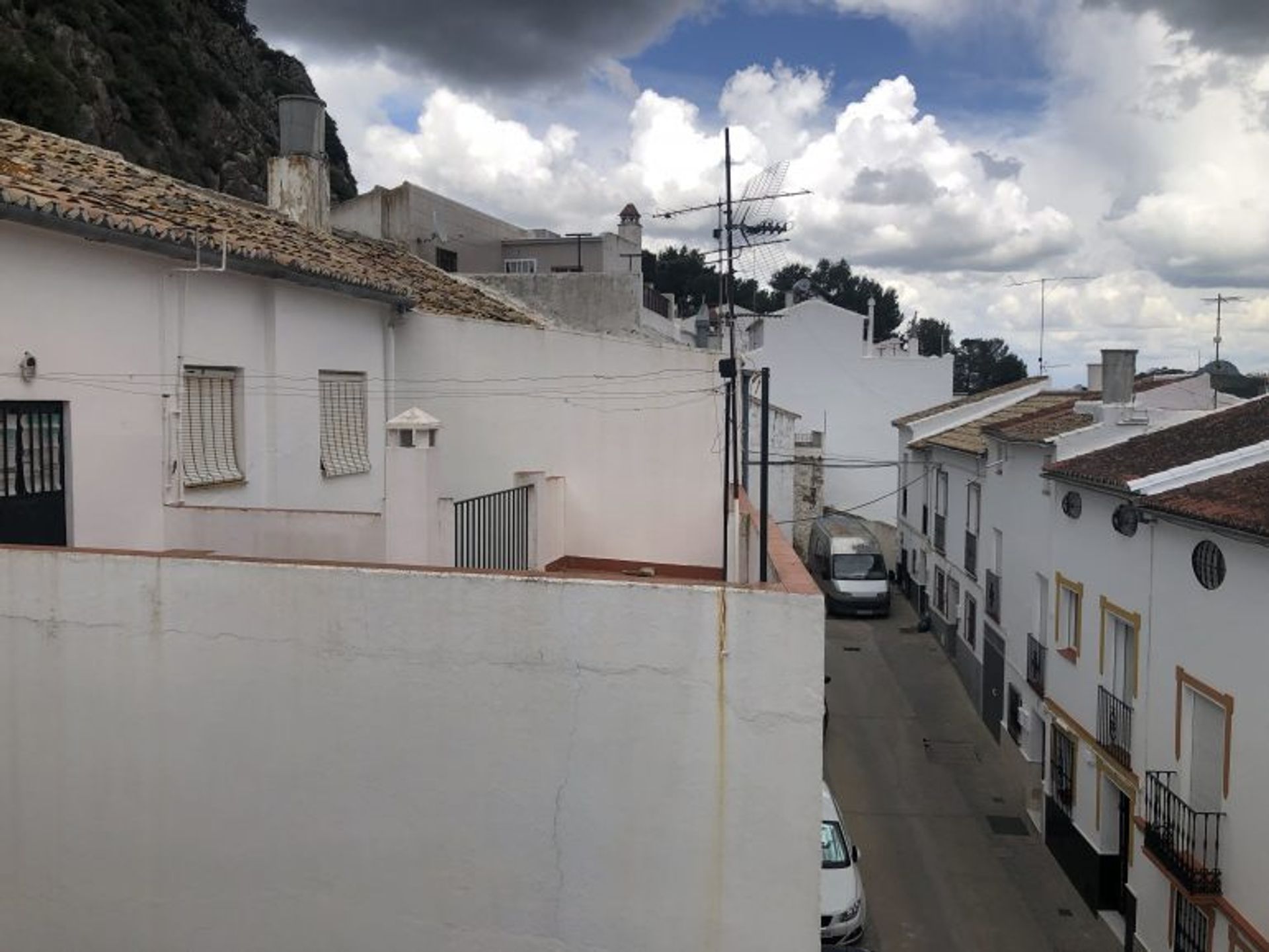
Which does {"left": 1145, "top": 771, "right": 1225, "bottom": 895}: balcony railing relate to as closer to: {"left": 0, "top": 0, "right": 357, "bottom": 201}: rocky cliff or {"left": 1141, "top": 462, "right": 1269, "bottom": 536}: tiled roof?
{"left": 1141, "top": 462, "right": 1269, "bottom": 536}: tiled roof

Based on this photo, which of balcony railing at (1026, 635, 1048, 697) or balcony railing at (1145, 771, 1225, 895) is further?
balcony railing at (1026, 635, 1048, 697)

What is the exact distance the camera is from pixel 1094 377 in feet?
86.6

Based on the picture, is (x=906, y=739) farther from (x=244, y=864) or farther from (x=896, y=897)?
(x=244, y=864)

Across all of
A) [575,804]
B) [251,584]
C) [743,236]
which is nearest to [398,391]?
[743,236]

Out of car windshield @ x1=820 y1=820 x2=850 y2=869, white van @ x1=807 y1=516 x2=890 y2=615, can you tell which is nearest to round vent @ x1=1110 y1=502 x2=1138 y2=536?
car windshield @ x1=820 y1=820 x2=850 y2=869

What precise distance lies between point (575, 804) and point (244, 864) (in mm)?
2023

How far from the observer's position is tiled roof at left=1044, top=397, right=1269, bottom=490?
43.6 ft

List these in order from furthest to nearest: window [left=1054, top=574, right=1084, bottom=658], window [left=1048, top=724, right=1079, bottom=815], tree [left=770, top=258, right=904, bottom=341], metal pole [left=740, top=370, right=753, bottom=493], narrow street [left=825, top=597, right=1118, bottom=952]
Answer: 1. tree [left=770, top=258, right=904, bottom=341]
2. window [left=1048, top=724, right=1079, bottom=815]
3. window [left=1054, top=574, right=1084, bottom=658]
4. narrow street [left=825, top=597, right=1118, bottom=952]
5. metal pole [left=740, top=370, right=753, bottom=493]

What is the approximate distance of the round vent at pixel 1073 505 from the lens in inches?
605

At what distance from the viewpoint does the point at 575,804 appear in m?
5.50

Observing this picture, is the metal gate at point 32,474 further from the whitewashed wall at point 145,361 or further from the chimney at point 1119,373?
the chimney at point 1119,373

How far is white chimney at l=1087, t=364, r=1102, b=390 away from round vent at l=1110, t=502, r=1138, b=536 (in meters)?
13.4

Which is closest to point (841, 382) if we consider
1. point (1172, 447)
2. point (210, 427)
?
point (1172, 447)

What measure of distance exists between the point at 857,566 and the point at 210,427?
2357 centimetres
